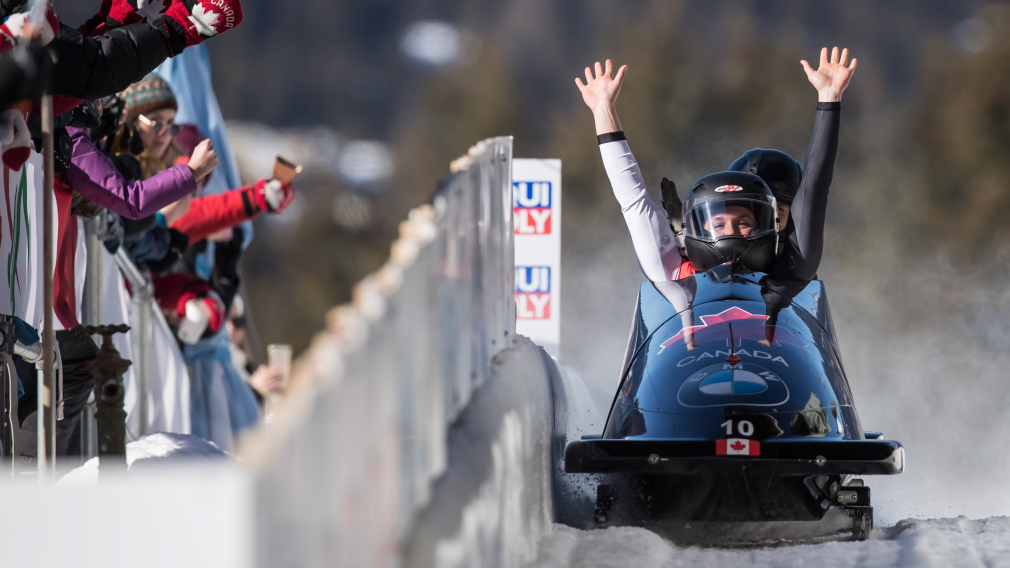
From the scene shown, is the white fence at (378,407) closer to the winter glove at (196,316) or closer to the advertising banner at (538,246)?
the winter glove at (196,316)

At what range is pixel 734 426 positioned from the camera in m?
3.22

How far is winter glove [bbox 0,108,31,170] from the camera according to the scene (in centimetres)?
288

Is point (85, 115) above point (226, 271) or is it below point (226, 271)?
A: above

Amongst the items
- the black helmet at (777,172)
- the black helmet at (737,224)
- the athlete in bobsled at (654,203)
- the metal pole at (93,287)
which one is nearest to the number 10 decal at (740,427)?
the black helmet at (737,224)

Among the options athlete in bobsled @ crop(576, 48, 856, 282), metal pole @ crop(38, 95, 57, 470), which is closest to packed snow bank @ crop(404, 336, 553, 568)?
metal pole @ crop(38, 95, 57, 470)

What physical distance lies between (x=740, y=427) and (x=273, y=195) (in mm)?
2542

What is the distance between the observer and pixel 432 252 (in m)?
2.01

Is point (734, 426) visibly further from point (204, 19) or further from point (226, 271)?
point (226, 271)

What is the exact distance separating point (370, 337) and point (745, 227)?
10.2 ft

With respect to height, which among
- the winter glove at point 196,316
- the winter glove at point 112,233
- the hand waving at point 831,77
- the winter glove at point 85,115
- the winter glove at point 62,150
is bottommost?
the winter glove at point 196,316

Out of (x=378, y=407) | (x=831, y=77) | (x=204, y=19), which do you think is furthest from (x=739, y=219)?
(x=378, y=407)

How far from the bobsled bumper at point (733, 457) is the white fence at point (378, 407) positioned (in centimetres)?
61

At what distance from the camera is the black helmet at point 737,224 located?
171 inches

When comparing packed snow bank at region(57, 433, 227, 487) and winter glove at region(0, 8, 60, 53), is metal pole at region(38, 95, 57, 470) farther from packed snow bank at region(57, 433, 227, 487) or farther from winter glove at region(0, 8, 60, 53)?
packed snow bank at region(57, 433, 227, 487)
